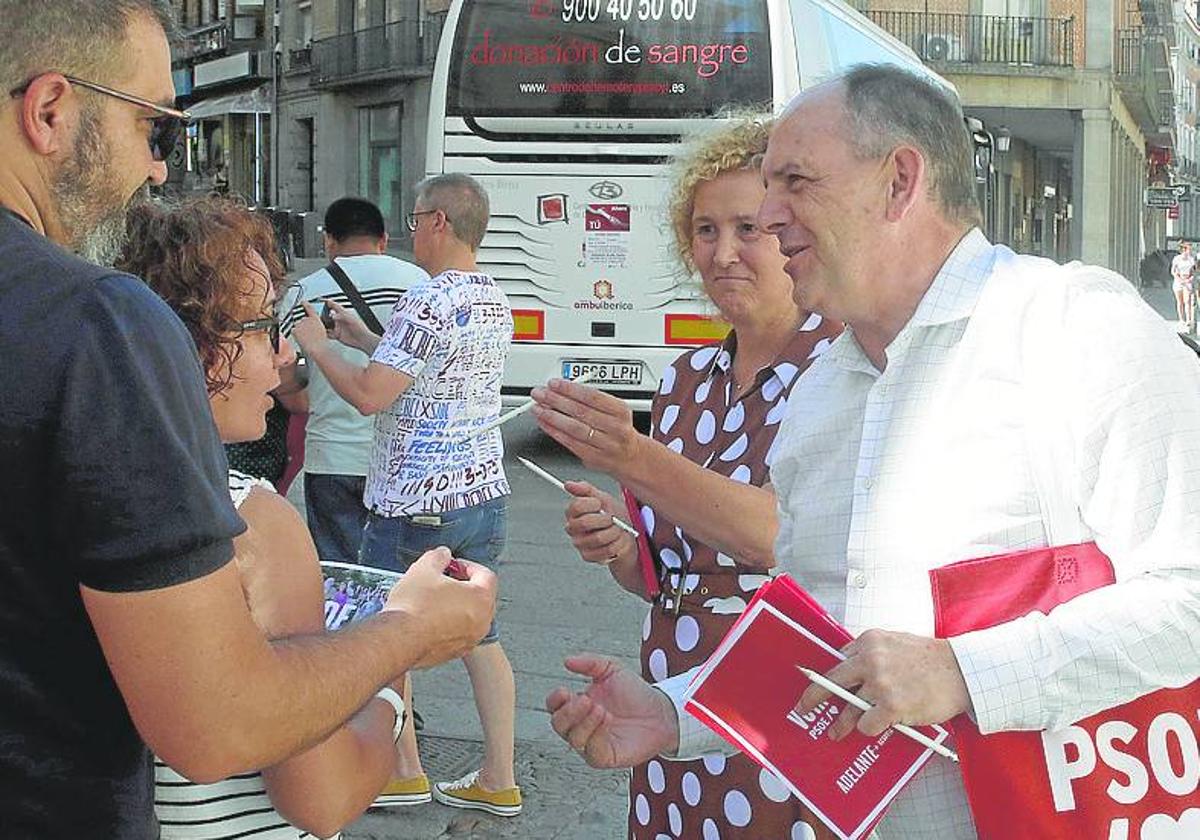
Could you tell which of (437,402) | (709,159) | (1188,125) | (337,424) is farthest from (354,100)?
(1188,125)

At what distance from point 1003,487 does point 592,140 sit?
31.5 ft

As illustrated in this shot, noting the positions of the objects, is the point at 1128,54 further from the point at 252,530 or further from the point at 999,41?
the point at 252,530

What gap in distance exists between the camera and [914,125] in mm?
2145

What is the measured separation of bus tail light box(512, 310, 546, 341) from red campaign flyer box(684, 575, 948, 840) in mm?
9470

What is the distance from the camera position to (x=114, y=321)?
1.52 meters

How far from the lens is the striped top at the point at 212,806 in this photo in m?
1.99

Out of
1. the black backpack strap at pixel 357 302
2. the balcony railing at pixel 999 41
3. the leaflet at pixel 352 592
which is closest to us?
the leaflet at pixel 352 592

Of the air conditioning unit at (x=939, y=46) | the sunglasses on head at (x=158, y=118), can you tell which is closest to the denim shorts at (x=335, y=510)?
the sunglasses on head at (x=158, y=118)

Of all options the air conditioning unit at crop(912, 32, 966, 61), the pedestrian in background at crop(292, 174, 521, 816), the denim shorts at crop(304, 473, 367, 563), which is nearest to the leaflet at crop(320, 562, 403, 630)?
the pedestrian in background at crop(292, 174, 521, 816)

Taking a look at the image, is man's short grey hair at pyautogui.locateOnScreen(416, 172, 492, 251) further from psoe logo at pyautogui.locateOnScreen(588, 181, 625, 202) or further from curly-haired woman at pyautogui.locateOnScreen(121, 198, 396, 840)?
psoe logo at pyautogui.locateOnScreen(588, 181, 625, 202)

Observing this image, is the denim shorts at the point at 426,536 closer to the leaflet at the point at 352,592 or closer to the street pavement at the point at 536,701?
the street pavement at the point at 536,701

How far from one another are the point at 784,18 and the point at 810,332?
8.39 metres

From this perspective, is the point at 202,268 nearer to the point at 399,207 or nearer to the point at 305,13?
the point at 399,207

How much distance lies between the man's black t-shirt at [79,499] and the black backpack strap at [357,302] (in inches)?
148
